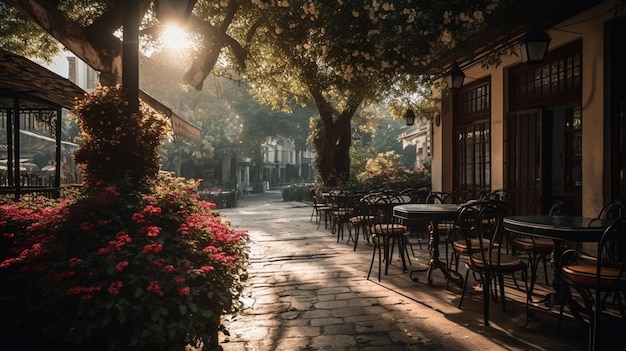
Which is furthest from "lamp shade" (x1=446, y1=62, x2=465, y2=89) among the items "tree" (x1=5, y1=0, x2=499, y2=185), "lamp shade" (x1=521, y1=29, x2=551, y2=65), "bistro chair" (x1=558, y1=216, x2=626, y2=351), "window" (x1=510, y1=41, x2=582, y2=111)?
"bistro chair" (x1=558, y1=216, x2=626, y2=351)

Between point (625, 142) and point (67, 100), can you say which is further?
point (67, 100)

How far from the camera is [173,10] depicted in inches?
162

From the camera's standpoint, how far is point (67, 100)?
8383 millimetres

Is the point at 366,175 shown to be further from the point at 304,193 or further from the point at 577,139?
the point at 304,193

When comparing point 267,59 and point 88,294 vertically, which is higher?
point 267,59

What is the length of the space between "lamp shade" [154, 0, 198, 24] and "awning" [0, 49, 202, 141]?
2454 millimetres

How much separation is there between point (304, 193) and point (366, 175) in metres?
11.2

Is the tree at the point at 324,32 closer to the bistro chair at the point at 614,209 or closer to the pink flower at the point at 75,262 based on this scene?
the bistro chair at the point at 614,209

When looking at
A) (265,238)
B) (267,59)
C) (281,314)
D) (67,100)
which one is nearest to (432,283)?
(281,314)

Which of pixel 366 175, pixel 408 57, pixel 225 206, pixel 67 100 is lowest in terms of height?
pixel 225 206

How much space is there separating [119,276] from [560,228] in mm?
3334

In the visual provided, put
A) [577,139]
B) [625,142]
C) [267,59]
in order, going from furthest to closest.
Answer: [267,59], [577,139], [625,142]

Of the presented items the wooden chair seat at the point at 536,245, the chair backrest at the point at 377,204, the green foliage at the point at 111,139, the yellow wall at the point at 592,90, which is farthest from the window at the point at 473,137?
the green foliage at the point at 111,139

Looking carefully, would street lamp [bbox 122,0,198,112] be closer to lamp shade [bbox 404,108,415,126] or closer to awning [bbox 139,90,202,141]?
awning [bbox 139,90,202,141]
